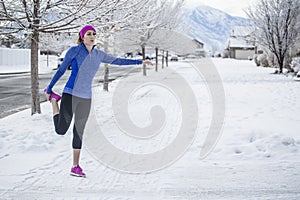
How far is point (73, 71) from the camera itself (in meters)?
3.94

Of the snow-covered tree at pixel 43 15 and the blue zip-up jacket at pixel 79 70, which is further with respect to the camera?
the snow-covered tree at pixel 43 15

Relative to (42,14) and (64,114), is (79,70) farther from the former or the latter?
(42,14)

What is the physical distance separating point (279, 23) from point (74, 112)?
22985 millimetres

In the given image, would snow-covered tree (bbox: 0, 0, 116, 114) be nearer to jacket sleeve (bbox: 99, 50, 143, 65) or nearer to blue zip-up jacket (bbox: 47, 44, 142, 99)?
jacket sleeve (bbox: 99, 50, 143, 65)

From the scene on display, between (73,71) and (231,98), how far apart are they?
831 cm

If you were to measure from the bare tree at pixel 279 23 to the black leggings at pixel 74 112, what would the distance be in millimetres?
22501

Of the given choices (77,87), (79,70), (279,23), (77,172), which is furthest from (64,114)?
(279,23)

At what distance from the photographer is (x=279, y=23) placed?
23906 millimetres

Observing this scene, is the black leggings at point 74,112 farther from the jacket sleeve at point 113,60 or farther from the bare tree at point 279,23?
the bare tree at point 279,23

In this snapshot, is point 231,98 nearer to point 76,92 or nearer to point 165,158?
point 165,158

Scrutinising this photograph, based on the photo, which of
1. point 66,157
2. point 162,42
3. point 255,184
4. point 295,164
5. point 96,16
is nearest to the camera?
point 255,184

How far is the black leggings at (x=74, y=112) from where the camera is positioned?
13.1 ft

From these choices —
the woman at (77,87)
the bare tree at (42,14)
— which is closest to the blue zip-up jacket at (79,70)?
the woman at (77,87)

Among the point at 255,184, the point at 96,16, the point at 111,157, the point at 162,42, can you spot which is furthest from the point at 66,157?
the point at 162,42
